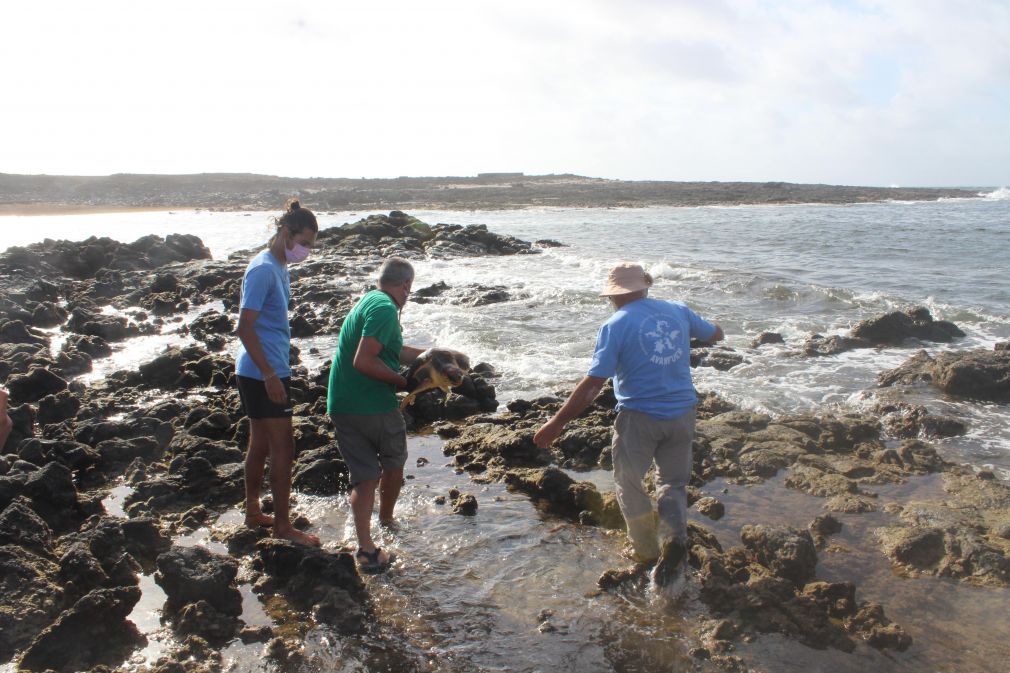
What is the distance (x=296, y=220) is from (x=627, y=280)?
7.46 ft

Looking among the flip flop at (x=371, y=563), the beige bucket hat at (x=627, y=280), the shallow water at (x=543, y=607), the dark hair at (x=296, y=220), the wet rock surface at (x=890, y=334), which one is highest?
the dark hair at (x=296, y=220)

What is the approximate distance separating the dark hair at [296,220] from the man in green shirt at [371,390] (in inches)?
25.0

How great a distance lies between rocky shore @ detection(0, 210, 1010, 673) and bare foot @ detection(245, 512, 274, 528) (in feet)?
0.50

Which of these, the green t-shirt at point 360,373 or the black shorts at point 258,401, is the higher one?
the green t-shirt at point 360,373

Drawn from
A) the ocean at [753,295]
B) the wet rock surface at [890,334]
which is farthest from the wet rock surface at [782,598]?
the wet rock surface at [890,334]

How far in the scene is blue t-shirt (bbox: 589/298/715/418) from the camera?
4.74 m

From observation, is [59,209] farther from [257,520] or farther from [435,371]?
[435,371]

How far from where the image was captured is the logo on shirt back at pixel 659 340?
15.6ft

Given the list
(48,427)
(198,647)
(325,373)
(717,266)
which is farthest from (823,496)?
(717,266)

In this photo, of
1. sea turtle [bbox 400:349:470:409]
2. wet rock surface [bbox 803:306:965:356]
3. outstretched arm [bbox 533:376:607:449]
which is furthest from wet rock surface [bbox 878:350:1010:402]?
sea turtle [bbox 400:349:470:409]

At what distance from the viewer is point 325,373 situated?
33.9ft

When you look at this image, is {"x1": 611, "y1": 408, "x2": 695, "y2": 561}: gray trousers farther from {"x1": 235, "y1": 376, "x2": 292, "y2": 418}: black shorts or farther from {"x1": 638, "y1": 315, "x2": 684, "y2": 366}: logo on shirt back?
{"x1": 235, "y1": 376, "x2": 292, "y2": 418}: black shorts

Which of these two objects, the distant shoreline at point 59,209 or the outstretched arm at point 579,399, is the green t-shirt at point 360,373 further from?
the distant shoreline at point 59,209

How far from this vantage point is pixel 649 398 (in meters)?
4.84
